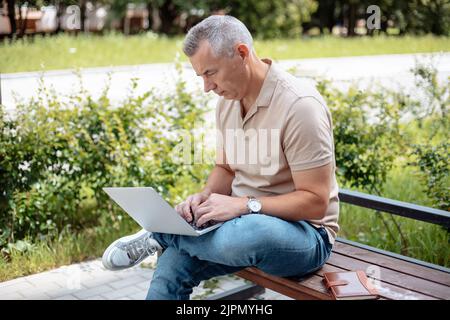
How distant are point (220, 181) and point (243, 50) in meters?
0.63

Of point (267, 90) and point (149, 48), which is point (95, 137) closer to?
point (267, 90)

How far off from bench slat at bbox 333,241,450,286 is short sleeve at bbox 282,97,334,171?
0.53 metres

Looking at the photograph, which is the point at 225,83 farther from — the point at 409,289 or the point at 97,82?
the point at 97,82

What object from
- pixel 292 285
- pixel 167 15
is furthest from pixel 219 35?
pixel 167 15

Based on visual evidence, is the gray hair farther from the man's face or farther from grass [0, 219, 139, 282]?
grass [0, 219, 139, 282]

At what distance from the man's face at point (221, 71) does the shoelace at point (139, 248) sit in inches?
24.8

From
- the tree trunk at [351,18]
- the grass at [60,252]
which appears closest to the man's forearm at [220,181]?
the grass at [60,252]

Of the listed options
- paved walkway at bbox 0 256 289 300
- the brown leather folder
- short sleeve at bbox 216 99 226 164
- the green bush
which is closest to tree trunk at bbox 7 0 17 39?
the green bush

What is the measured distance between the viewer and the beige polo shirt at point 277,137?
7.54 feet

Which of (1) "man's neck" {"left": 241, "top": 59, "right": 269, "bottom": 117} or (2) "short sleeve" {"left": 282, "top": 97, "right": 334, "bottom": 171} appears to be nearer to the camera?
(2) "short sleeve" {"left": 282, "top": 97, "right": 334, "bottom": 171}

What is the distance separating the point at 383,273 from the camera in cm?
244

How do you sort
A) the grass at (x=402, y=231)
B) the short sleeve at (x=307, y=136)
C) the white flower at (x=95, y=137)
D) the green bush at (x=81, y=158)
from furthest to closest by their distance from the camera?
the white flower at (x=95, y=137), the green bush at (x=81, y=158), the grass at (x=402, y=231), the short sleeve at (x=307, y=136)

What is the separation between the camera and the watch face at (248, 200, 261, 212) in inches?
92.8

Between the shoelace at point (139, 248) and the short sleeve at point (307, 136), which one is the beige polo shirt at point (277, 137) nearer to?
the short sleeve at point (307, 136)
